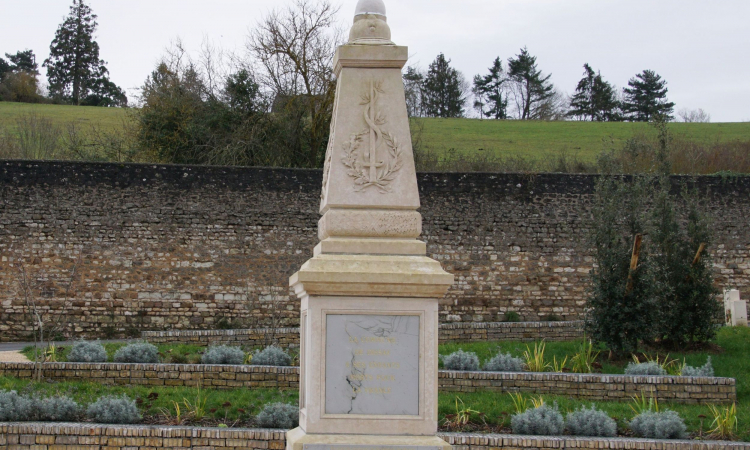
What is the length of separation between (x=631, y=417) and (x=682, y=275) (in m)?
5.33

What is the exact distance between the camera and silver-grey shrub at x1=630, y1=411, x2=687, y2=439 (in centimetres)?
784

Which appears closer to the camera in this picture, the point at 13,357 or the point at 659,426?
the point at 659,426

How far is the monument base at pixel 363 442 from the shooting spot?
5.02 m

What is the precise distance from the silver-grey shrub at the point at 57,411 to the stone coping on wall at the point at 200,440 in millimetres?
625

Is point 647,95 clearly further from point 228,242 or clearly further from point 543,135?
point 228,242

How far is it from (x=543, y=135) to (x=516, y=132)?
4.80ft

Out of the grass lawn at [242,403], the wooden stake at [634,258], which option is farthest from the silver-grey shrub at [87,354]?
the wooden stake at [634,258]

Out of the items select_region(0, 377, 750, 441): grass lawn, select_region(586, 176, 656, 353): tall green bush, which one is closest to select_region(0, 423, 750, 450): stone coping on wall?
select_region(0, 377, 750, 441): grass lawn

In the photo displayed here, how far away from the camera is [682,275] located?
13281 millimetres

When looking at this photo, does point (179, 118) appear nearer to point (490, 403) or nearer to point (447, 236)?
point (447, 236)

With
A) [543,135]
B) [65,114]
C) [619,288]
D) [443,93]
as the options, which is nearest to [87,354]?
[619,288]

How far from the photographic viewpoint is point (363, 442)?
5031mm

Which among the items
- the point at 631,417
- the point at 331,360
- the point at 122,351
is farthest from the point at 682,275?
the point at 331,360

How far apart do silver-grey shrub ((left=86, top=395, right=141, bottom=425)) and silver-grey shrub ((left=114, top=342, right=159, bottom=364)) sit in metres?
2.62
